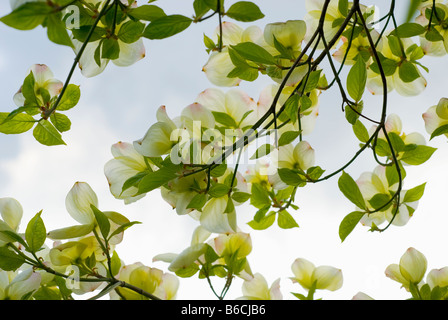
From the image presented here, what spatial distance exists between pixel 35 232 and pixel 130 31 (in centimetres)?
26

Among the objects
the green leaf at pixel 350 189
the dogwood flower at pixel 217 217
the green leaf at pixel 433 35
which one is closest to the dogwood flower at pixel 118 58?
the dogwood flower at pixel 217 217

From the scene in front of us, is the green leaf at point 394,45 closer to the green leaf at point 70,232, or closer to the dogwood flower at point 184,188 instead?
the dogwood flower at point 184,188

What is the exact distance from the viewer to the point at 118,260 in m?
0.60

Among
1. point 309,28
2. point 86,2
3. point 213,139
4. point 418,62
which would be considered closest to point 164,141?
point 213,139

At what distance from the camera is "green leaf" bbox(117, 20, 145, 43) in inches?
19.5

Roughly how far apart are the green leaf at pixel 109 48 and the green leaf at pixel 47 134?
140 millimetres

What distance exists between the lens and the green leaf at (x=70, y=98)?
0.57 m

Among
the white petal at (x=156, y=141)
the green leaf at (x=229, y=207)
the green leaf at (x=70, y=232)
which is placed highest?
the white petal at (x=156, y=141)

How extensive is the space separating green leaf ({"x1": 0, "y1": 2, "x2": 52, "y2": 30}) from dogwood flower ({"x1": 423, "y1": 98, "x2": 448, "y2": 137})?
23.2 inches

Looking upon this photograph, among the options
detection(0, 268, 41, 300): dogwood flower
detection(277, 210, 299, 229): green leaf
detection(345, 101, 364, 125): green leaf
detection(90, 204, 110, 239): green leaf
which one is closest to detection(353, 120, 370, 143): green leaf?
detection(345, 101, 364, 125): green leaf

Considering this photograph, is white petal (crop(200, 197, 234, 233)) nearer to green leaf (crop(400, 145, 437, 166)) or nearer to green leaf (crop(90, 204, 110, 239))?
green leaf (crop(90, 204, 110, 239))

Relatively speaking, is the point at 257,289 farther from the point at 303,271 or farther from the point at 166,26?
the point at 166,26
